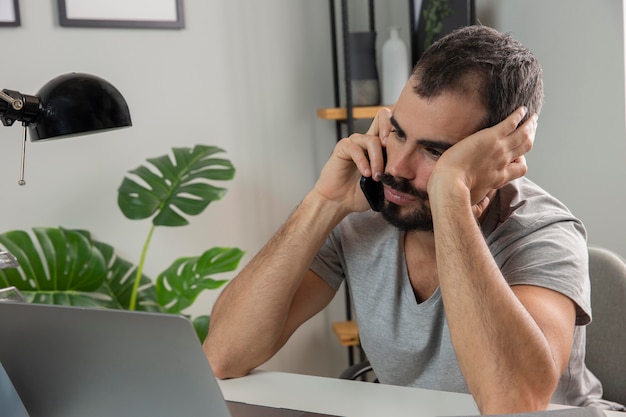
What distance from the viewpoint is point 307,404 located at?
1276 millimetres

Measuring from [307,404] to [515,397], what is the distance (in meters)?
0.31

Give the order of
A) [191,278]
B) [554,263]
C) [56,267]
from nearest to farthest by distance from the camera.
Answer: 1. [554,263]
2. [56,267]
3. [191,278]

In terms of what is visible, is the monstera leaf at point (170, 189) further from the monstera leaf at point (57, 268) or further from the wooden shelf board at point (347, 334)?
the wooden shelf board at point (347, 334)

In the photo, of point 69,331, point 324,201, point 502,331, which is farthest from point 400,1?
point 69,331

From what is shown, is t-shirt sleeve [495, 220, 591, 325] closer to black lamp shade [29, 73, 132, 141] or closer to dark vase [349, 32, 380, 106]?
black lamp shade [29, 73, 132, 141]

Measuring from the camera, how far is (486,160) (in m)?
1.43

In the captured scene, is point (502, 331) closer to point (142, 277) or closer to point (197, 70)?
point (142, 277)

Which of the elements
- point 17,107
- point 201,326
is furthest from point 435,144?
point 201,326

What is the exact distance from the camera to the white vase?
2.76 m

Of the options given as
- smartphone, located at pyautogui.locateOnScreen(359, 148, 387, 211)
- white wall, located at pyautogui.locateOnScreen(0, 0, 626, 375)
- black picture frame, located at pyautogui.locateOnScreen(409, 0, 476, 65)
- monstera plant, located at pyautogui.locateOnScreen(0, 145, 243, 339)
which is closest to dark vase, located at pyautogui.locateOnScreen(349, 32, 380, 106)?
black picture frame, located at pyautogui.locateOnScreen(409, 0, 476, 65)

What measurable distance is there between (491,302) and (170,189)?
1.41 metres

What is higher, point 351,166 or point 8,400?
point 351,166

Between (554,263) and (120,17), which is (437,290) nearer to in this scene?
(554,263)

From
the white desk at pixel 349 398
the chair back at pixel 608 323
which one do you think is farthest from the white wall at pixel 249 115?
the white desk at pixel 349 398
